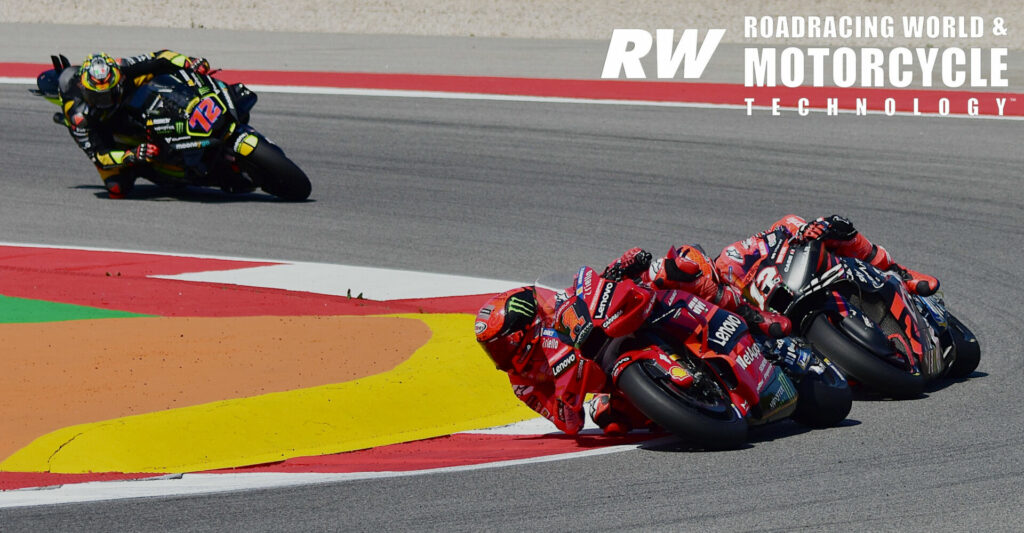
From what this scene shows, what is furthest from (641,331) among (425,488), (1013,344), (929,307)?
(1013,344)

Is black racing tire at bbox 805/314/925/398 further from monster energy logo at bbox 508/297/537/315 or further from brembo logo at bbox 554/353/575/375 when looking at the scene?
monster energy logo at bbox 508/297/537/315

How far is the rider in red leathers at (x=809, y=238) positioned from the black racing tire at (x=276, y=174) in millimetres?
7149

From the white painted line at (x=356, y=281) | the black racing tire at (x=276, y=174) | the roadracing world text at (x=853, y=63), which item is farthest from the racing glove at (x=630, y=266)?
the roadracing world text at (x=853, y=63)

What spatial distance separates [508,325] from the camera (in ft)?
20.2

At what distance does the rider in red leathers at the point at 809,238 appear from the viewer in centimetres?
762

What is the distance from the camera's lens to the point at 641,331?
633 cm

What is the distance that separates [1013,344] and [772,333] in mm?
2679

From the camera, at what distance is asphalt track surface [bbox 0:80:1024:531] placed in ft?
17.6

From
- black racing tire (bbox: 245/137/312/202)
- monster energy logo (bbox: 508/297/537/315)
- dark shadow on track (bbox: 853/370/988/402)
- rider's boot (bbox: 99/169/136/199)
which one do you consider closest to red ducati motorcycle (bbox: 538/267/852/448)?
monster energy logo (bbox: 508/297/537/315)

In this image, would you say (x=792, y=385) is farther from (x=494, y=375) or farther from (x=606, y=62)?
(x=606, y=62)

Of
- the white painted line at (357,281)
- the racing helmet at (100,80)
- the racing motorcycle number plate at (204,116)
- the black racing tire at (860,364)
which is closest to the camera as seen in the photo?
the black racing tire at (860,364)

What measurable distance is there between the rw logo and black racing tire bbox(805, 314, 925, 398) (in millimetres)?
14822

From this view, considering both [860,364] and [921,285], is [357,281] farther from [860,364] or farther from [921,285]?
[860,364]

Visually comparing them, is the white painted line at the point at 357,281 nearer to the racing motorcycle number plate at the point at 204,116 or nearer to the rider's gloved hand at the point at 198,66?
the racing motorcycle number plate at the point at 204,116
